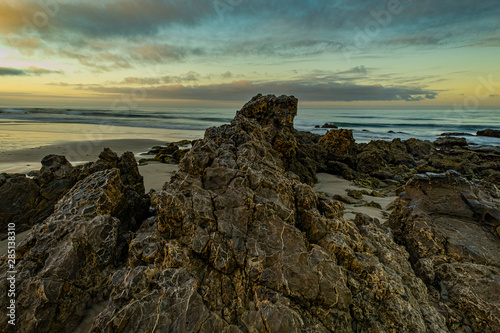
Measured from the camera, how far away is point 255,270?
10.4ft

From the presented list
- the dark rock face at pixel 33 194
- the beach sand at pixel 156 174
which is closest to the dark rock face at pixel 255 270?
the dark rock face at pixel 33 194

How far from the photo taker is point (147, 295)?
2809 mm

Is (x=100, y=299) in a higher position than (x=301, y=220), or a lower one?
lower

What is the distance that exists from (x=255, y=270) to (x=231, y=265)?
1.06 feet

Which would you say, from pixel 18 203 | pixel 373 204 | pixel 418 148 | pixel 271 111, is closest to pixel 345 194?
pixel 373 204

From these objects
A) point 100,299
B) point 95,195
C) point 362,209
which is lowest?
point 362,209

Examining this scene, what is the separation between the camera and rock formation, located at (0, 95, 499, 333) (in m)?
2.86

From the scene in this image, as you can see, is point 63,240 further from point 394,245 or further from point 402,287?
point 394,245

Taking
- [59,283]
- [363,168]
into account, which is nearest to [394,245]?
[59,283]

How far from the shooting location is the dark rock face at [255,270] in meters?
2.78

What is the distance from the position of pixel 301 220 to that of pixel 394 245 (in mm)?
1610

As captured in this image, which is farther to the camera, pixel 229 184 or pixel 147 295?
pixel 229 184

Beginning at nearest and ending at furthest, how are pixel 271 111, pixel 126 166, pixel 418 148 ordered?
pixel 126 166 → pixel 271 111 → pixel 418 148

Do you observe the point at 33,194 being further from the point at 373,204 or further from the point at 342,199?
the point at 373,204
